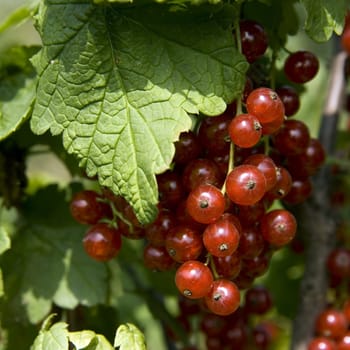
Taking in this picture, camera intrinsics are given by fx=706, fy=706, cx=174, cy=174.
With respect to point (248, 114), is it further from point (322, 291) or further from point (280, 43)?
point (322, 291)

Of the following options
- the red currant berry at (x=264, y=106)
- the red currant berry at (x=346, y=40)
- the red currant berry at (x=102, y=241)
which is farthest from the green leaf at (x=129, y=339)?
the red currant berry at (x=346, y=40)

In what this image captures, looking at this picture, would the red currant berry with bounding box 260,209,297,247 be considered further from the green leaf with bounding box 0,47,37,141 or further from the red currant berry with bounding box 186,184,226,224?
the green leaf with bounding box 0,47,37,141

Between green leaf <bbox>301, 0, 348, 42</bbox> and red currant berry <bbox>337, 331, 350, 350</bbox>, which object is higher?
green leaf <bbox>301, 0, 348, 42</bbox>

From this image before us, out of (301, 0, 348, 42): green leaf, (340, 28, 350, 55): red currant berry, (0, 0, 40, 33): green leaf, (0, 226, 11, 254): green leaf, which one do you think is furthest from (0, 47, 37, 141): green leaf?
(340, 28, 350, 55): red currant berry

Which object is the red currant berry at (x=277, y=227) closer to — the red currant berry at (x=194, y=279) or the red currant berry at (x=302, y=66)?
the red currant berry at (x=194, y=279)

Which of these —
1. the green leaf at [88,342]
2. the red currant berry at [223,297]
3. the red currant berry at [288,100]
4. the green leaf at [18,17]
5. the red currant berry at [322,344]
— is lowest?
the red currant berry at [322,344]

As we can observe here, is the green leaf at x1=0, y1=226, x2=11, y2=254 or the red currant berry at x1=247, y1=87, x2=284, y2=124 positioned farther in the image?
the green leaf at x1=0, y1=226, x2=11, y2=254
